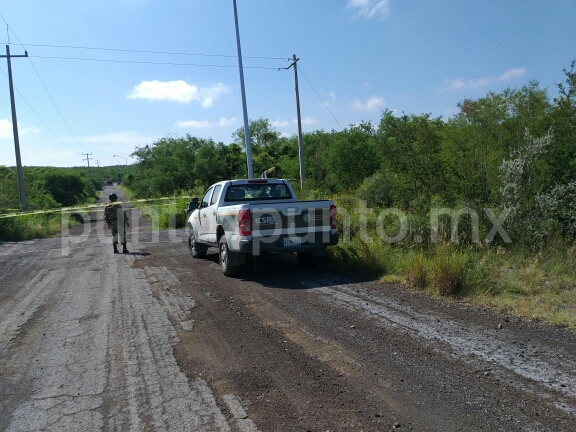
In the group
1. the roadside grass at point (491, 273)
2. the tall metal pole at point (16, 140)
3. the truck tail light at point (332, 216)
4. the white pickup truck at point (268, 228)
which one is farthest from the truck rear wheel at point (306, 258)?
the tall metal pole at point (16, 140)

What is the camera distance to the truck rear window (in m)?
10.4

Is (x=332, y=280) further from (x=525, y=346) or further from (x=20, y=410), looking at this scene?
(x=20, y=410)

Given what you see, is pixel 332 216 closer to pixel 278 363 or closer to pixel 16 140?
pixel 278 363

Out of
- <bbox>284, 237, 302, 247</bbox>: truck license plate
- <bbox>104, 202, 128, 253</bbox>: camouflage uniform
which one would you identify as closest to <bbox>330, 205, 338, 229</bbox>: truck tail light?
<bbox>284, 237, 302, 247</bbox>: truck license plate

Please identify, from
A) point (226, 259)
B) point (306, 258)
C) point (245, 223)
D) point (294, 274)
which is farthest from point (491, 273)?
point (226, 259)

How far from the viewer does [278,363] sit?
469 cm

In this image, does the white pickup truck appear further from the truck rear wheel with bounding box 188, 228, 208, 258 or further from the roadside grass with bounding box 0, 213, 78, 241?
the roadside grass with bounding box 0, 213, 78, 241

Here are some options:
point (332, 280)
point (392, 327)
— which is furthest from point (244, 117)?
point (392, 327)

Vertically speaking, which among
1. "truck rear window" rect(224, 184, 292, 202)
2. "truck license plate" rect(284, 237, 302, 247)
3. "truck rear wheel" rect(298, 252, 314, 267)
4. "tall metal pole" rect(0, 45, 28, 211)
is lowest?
"truck rear wheel" rect(298, 252, 314, 267)

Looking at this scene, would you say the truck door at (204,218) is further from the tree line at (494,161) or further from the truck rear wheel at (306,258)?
the tree line at (494,161)

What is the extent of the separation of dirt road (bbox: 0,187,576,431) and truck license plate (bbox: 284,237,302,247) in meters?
1.13

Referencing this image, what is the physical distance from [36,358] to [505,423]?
15.4ft

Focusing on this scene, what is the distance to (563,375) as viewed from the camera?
13.5 ft

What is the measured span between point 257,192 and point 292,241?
2278mm
